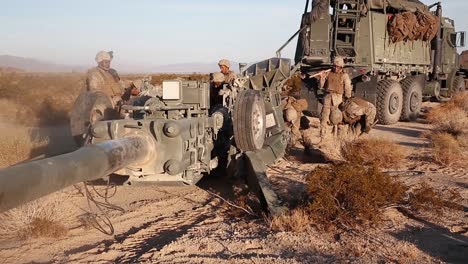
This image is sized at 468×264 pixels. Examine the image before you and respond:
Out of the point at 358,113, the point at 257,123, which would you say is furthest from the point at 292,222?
the point at 358,113

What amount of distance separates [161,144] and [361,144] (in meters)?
5.31

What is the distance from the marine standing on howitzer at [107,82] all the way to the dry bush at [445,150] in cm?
521

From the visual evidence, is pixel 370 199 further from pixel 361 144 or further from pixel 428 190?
Answer: pixel 361 144

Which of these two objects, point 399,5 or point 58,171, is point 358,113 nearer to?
point 399,5

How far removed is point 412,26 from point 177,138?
39.7ft

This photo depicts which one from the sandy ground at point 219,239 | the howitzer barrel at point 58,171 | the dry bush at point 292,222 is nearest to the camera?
the howitzer barrel at point 58,171

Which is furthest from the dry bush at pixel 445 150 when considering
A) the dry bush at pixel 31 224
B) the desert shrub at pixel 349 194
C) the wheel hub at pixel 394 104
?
the dry bush at pixel 31 224

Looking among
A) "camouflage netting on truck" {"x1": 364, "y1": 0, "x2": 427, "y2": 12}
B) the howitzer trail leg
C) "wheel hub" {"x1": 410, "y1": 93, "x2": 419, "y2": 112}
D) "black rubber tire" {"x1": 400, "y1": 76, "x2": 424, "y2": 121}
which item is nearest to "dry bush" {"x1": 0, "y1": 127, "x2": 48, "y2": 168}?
the howitzer trail leg

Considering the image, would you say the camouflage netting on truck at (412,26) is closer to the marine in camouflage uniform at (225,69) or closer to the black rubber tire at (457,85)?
the black rubber tire at (457,85)

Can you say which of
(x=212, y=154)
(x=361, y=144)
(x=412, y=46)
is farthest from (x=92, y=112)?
(x=412, y=46)

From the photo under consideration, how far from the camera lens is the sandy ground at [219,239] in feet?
15.8

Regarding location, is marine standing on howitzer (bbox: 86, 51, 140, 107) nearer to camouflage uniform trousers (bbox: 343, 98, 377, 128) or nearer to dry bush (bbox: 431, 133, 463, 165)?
A: camouflage uniform trousers (bbox: 343, 98, 377, 128)

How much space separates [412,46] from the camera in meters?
16.5

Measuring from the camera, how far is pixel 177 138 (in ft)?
18.1
